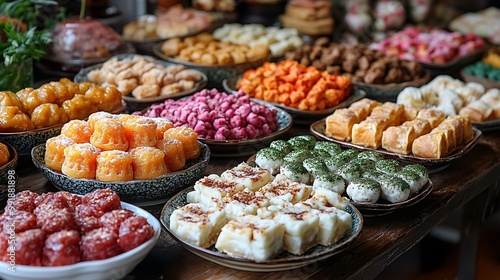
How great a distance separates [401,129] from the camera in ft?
8.15

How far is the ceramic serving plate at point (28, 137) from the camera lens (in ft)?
7.40

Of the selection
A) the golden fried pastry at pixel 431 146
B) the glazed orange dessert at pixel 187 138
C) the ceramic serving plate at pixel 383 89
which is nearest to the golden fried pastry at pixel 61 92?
the glazed orange dessert at pixel 187 138

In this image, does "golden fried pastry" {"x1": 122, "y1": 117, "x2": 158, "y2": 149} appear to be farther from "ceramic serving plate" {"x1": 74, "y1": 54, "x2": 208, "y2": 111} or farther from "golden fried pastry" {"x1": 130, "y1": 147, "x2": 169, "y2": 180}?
"ceramic serving plate" {"x1": 74, "y1": 54, "x2": 208, "y2": 111}

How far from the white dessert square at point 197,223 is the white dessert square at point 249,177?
0.20 meters

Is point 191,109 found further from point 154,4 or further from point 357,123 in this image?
point 154,4

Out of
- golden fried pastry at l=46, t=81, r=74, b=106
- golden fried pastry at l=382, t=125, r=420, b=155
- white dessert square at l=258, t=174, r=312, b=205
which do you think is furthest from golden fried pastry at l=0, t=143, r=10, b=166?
golden fried pastry at l=382, t=125, r=420, b=155

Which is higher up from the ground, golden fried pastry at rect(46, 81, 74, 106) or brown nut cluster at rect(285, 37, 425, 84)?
golden fried pastry at rect(46, 81, 74, 106)

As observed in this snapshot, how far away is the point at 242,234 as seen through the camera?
5.23 ft

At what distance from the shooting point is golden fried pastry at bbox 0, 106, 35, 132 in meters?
2.25

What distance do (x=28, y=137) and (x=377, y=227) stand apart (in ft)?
4.31

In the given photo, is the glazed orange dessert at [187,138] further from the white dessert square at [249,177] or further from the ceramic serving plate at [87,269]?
the ceramic serving plate at [87,269]

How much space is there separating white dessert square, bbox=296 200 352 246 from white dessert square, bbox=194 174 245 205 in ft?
0.72

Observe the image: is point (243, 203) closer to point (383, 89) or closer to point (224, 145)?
point (224, 145)

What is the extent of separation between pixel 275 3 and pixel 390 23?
96 cm
